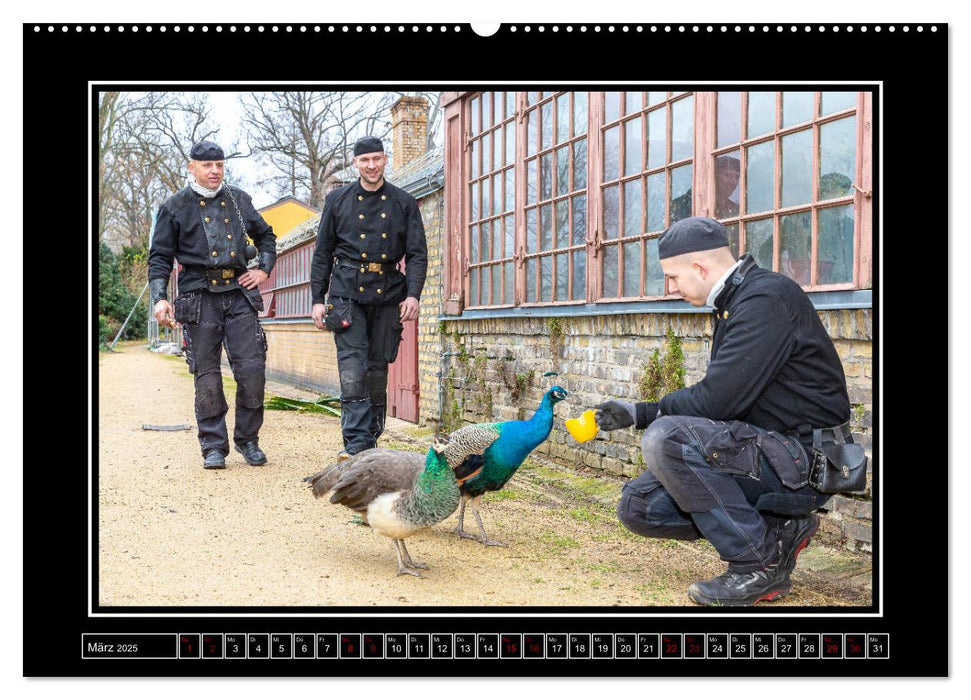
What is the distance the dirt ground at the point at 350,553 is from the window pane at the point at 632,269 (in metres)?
1.37

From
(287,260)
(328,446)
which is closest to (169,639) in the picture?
(328,446)

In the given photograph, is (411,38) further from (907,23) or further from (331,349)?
(331,349)

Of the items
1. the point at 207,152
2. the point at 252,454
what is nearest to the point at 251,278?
the point at 207,152

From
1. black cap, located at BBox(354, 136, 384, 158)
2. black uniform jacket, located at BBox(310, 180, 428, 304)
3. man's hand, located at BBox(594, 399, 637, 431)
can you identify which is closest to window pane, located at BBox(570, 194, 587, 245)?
black uniform jacket, located at BBox(310, 180, 428, 304)

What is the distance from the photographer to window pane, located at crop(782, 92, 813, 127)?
14.2ft

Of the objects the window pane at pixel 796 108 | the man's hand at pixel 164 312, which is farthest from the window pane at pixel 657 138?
the man's hand at pixel 164 312

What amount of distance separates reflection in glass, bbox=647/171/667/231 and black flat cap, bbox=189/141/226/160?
286 cm

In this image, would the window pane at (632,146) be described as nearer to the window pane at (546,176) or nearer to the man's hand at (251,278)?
the window pane at (546,176)

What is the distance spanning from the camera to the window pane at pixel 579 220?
21.7 ft

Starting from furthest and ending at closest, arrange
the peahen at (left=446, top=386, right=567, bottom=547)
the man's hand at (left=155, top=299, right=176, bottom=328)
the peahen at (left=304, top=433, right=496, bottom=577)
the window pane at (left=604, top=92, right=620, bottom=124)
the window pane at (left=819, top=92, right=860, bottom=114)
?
the window pane at (left=604, top=92, right=620, bottom=124) < the man's hand at (left=155, top=299, right=176, bottom=328) < the peahen at (left=446, top=386, right=567, bottom=547) < the window pane at (left=819, top=92, right=860, bottom=114) < the peahen at (left=304, top=433, right=496, bottom=577)

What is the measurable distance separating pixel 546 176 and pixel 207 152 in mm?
2648

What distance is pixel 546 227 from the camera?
7.13 metres

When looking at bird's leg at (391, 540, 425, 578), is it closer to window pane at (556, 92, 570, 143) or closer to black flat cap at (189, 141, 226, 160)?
black flat cap at (189, 141, 226, 160)

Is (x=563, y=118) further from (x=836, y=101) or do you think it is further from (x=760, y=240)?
(x=836, y=101)
